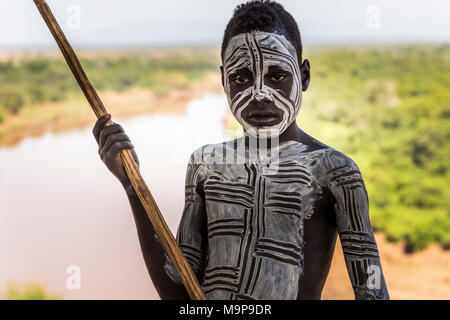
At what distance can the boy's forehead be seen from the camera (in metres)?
1.69

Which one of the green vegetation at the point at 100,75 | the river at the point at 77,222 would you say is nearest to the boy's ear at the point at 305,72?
the river at the point at 77,222

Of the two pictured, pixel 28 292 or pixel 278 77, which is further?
pixel 28 292

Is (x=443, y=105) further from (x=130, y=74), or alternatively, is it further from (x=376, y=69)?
(x=130, y=74)

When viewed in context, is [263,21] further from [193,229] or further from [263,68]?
[193,229]

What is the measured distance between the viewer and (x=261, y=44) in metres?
1.69

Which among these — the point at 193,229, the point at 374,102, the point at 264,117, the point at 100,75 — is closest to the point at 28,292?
the point at 193,229

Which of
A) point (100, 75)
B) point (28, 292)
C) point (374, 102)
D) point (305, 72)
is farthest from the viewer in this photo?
point (374, 102)

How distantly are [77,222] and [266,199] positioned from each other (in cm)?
532

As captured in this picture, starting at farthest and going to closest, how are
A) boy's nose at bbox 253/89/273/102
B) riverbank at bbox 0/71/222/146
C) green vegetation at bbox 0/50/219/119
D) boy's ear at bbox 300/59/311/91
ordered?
green vegetation at bbox 0/50/219/119 → riverbank at bbox 0/71/222/146 → boy's ear at bbox 300/59/311/91 → boy's nose at bbox 253/89/273/102

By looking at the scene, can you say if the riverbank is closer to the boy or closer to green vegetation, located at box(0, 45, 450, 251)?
green vegetation, located at box(0, 45, 450, 251)

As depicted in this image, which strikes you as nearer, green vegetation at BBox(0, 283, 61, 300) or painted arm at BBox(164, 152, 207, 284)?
painted arm at BBox(164, 152, 207, 284)

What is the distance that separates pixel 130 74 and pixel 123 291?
292 inches

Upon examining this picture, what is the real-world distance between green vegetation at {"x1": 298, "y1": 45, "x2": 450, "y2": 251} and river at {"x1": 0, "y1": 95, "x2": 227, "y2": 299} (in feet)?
10.8

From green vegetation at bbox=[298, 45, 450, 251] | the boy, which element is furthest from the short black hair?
green vegetation at bbox=[298, 45, 450, 251]
